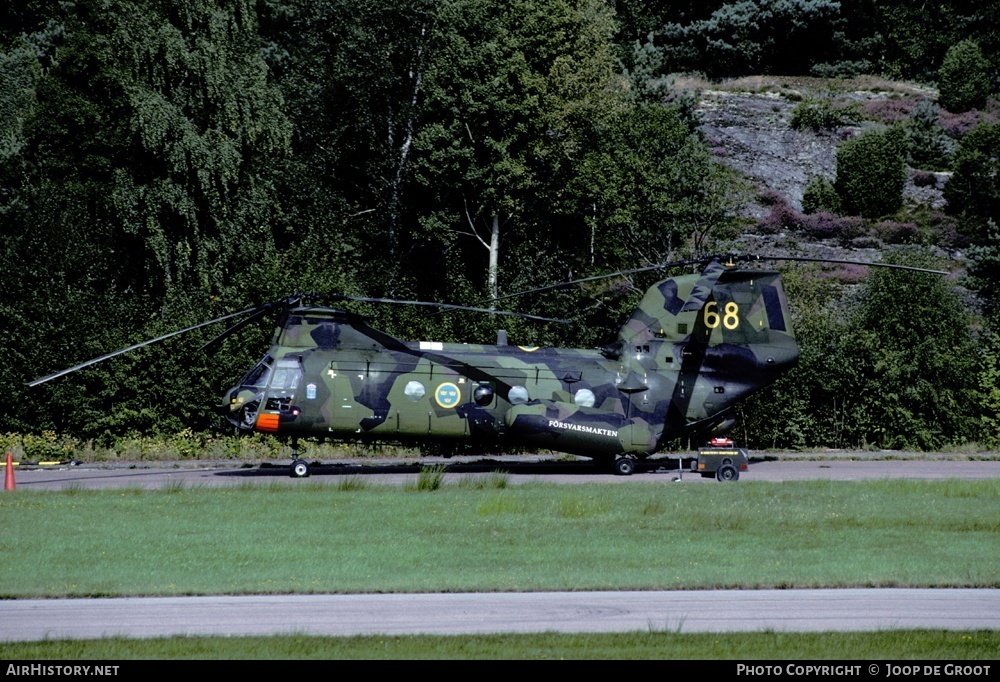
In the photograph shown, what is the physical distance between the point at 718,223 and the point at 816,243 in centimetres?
2020

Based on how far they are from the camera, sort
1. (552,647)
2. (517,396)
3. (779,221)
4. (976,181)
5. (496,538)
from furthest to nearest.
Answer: (976,181) < (779,221) < (517,396) < (496,538) < (552,647)

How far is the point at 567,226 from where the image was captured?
60750 millimetres

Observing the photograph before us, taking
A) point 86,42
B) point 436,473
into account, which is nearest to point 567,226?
point 86,42

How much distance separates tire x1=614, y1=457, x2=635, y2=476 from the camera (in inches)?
1297

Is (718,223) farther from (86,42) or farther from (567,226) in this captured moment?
(86,42)

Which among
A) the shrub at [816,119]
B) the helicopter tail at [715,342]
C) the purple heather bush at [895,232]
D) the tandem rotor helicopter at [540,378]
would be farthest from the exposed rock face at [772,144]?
the tandem rotor helicopter at [540,378]

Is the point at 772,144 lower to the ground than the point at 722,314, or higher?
higher

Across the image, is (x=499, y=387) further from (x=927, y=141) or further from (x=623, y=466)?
(x=927, y=141)

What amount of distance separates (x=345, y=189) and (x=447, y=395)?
33838mm

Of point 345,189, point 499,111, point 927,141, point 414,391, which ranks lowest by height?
point 414,391

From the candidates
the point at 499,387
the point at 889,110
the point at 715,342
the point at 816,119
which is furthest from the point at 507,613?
the point at 889,110

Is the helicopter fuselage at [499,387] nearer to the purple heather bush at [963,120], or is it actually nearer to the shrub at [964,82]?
the purple heather bush at [963,120]

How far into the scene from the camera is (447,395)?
31.3 m

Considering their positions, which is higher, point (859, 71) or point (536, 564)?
point (859, 71)
